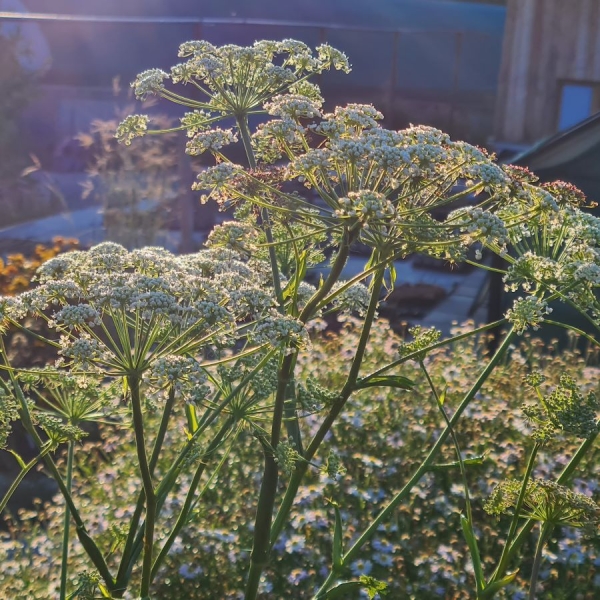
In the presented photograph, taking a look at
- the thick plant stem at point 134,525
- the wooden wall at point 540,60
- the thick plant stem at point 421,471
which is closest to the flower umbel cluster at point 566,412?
the thick plant stem at point 421,471

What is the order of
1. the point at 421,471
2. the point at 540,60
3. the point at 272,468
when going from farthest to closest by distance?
1. the point at 540,60
2. the point at 421,471
3. the point at 272,468

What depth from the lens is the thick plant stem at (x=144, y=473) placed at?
196 cm

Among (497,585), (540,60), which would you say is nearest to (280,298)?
(497,585)

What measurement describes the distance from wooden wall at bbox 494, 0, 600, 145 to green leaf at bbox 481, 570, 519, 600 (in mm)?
11311

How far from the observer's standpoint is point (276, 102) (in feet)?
7.25

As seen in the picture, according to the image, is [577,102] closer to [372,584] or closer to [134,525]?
[372,584]

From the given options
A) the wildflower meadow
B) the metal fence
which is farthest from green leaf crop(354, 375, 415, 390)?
the metal fence

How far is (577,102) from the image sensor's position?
43.7 feet

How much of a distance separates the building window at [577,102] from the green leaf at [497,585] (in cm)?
1199

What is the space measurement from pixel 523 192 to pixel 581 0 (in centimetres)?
1124

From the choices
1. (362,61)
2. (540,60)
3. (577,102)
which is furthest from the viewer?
(362,61)

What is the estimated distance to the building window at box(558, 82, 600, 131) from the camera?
1322 centimetres

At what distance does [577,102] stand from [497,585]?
1241 cm

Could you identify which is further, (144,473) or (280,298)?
(280,298)
